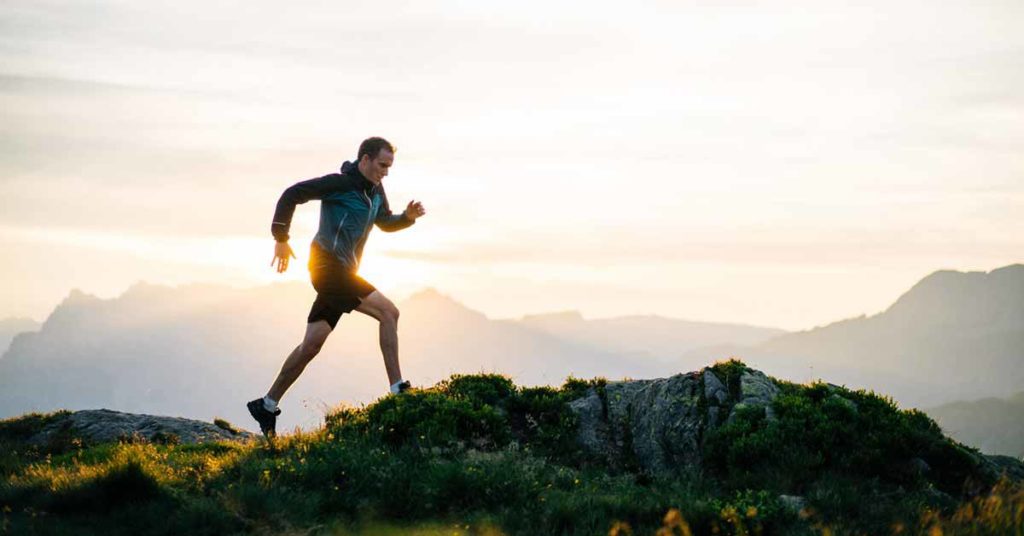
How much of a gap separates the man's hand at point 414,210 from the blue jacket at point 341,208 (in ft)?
2.02

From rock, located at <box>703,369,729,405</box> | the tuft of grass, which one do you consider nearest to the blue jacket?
the tuft of grass

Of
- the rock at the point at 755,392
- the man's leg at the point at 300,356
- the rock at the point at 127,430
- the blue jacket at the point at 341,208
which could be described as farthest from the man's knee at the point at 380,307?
the rock at the point at 755,392

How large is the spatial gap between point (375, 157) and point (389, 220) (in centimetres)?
112

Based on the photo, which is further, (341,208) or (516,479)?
(341,208)

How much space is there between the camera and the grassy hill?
25.6 feet

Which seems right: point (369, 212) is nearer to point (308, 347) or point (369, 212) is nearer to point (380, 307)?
point (380, 307)

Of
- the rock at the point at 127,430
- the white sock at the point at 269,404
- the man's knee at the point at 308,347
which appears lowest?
the rock at the point at 127,430

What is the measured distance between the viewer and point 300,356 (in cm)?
1212

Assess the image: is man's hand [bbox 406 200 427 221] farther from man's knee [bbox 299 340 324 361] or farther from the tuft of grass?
the tuft of grass

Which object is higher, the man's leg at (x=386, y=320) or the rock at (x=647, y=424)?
the man's leg at (x=386, y=320)

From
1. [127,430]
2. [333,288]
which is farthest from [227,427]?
[333,288]

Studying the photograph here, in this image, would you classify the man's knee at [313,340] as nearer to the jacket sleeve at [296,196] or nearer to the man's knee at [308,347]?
the man's knee at [308,347]

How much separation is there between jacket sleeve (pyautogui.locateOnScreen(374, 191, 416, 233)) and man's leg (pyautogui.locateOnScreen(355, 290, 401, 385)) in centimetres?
125

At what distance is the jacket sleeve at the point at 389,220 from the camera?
13117mm
